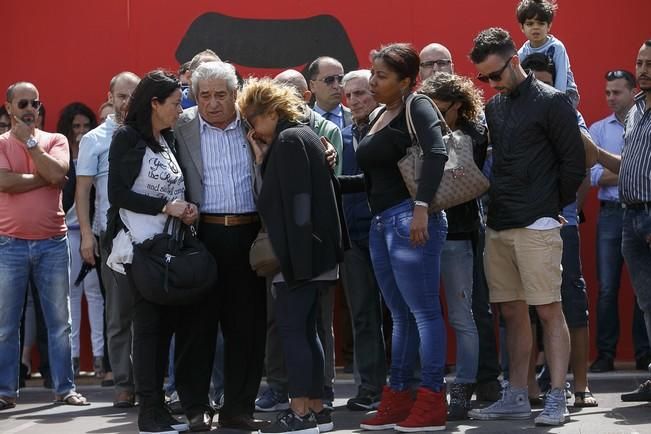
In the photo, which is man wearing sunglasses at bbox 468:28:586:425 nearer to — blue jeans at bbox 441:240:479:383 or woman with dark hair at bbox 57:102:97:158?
blue jeans at bbox 441:240:479:383

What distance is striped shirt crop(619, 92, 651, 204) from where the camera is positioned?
7352 mm

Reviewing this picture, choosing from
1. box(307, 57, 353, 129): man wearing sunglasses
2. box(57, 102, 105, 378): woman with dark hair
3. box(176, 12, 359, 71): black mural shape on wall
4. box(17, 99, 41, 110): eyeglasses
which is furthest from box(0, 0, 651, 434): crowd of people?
box(176, 12, 359, 71): black mural shape on wall

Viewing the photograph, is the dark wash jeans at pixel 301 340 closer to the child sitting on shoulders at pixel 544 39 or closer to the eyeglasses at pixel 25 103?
the child sitting on shoulders at pixel 544 39

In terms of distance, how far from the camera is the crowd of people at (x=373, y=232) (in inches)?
261

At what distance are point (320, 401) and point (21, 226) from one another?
261cm

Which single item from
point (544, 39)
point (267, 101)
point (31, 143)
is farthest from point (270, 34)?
point (267, 101)

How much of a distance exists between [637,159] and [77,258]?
4.48m

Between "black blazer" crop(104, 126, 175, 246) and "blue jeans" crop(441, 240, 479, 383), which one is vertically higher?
"black blazer" crop(104, 126, 175, 246)

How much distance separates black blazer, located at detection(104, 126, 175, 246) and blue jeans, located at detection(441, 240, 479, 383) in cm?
175

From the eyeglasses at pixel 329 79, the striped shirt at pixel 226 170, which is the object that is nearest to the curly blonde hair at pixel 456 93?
the striped shirt at pixel 226 170

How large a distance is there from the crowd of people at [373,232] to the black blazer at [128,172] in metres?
0.01

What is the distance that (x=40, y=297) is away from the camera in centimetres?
838

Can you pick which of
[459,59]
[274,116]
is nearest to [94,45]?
[459,59]

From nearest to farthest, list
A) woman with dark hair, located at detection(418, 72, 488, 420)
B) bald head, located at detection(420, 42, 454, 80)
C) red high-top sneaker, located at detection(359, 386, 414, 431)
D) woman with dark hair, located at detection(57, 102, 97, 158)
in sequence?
1. red high-top sneaker, located at detection(359, 386, 414, 431)
2. woman with dark hair, located at detection(418, 72, 488, 420)
3. bald head, located at detection(420, 42, 454, 80)
4. woman with dark hair, located at detection(57, 102, 97, 158)
